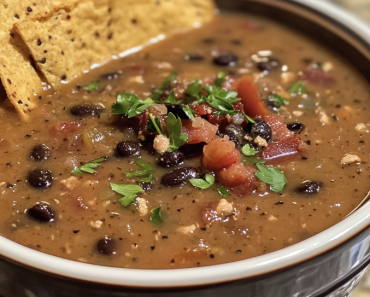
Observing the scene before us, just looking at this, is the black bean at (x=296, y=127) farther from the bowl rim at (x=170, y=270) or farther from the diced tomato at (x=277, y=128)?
the bowl rim at (x=170, y=270)

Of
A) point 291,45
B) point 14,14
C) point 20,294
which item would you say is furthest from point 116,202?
point 291,45

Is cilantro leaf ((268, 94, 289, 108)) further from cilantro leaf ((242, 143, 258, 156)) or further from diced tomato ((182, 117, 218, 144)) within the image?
diced tomato ((182, 117, 218, 144))

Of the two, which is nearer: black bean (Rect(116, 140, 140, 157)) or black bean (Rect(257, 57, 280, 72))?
black bean (Rect(116, 140, 140, 157))

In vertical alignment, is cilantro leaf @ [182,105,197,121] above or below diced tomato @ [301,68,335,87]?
above

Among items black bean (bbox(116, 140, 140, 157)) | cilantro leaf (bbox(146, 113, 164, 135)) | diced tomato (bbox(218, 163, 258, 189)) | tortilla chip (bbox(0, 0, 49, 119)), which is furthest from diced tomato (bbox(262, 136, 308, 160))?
tortilla chip (bbox(0, 0, 49, 119))

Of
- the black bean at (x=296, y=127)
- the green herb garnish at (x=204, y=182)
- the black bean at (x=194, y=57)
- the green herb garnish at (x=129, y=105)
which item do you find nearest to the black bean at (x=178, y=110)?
the green herb garnish at (x=129, y=105)

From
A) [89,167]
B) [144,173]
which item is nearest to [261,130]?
[144,173]
